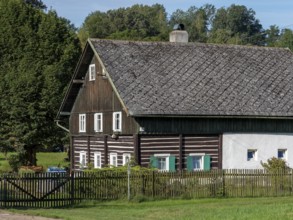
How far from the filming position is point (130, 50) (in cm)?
4266

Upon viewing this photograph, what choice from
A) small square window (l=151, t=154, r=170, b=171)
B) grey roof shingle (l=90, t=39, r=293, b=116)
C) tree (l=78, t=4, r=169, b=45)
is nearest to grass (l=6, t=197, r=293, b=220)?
small square window (l=151, t=154, r=170, b=171)

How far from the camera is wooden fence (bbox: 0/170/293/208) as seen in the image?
29.8 metres

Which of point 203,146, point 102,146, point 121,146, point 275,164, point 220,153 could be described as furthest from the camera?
point 102,146

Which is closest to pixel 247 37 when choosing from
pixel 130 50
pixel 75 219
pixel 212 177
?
pixel 130 50

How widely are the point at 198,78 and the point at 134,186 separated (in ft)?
40.8

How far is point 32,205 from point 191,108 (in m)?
12.4

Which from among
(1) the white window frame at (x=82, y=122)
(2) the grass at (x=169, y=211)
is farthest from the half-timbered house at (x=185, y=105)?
(2) the grass at (x=169, y=211)

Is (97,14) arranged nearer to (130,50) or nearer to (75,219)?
(130,50)

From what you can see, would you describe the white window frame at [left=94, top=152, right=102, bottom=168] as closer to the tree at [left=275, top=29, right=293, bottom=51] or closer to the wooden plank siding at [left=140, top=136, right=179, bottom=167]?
the wooden plank siding at [left=140, top=136, right=179, bottom=167]

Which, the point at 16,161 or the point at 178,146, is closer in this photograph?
the point at 178,146

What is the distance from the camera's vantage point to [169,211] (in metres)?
25.9

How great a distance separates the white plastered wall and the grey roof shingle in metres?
1.46

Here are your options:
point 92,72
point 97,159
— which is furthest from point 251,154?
point 92,72

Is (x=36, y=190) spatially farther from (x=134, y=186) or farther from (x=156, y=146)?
(x=156, y=146)
